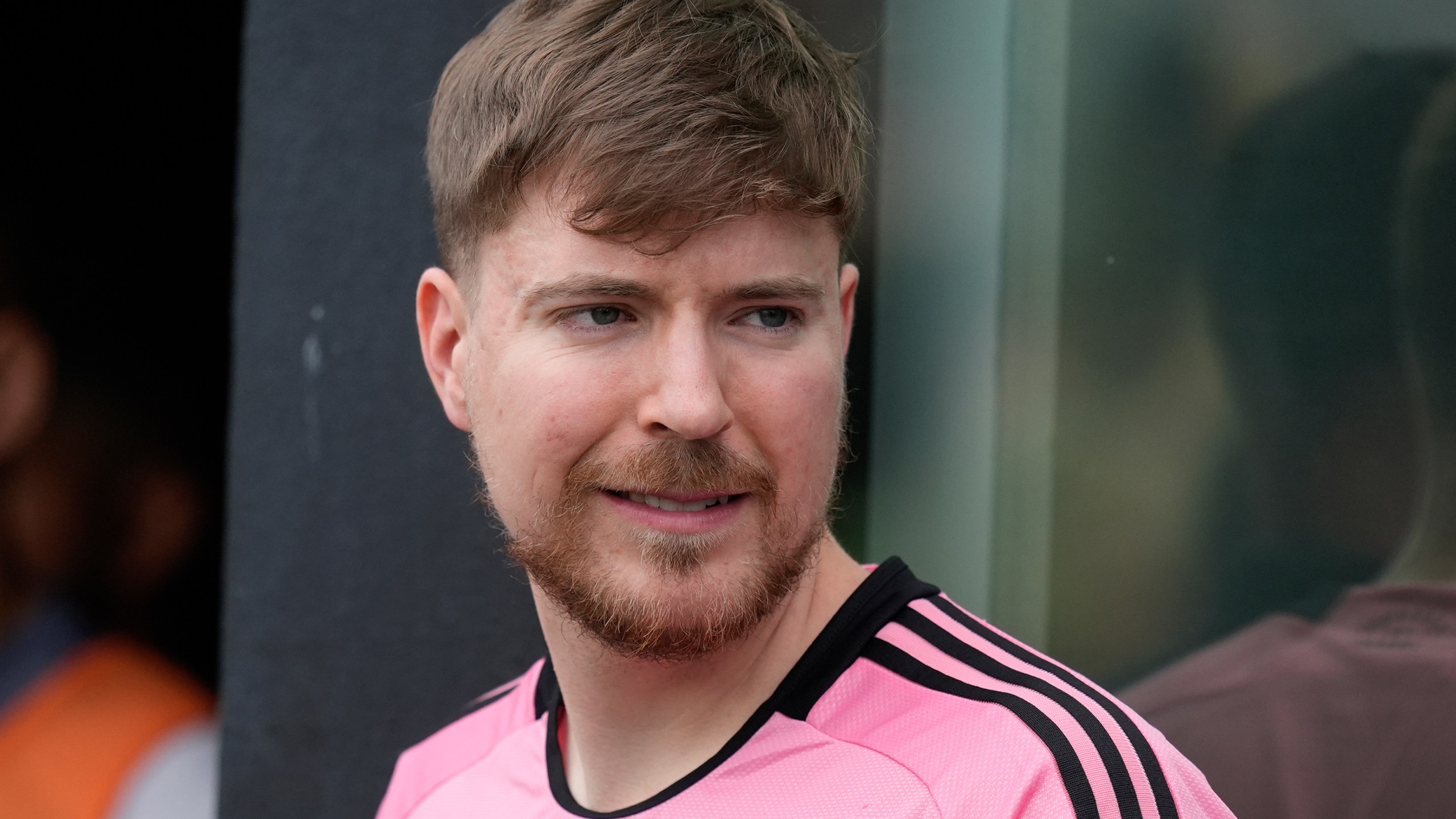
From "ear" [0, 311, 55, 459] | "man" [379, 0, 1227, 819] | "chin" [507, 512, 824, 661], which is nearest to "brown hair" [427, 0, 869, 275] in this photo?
"man" [379, 0, 1227, 819]

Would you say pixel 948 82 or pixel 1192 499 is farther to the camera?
pixel 948 82

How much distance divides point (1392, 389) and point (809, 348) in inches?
46.4

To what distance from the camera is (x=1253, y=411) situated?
2.13 metres

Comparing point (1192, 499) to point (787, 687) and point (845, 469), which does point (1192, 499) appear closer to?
point (845, 469)

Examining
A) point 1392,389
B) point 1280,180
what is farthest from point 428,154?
point 1392,389

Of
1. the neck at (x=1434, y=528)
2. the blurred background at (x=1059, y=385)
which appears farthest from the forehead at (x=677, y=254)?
the neck at (x=1434, y=528)

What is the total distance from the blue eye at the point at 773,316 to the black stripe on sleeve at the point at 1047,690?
387mm

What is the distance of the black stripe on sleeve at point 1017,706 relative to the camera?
3.81 ft

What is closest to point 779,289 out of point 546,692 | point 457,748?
point 546,692

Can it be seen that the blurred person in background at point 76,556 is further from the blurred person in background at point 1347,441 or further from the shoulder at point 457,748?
the blurred person in background at point 1347,441

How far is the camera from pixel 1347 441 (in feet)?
6.70

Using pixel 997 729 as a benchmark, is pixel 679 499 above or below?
above

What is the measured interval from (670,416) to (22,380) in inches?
135

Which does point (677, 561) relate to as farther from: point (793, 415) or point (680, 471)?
point (793, 415)
